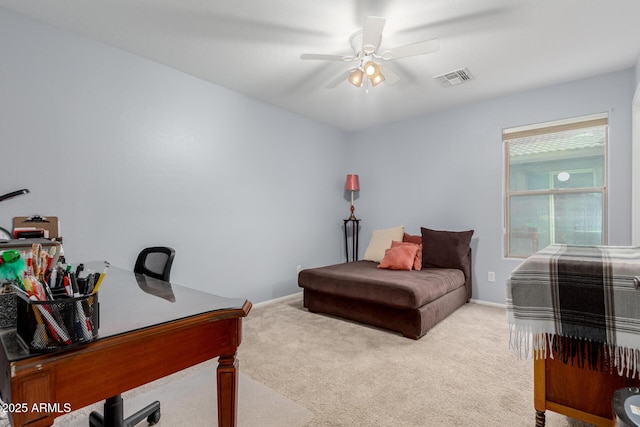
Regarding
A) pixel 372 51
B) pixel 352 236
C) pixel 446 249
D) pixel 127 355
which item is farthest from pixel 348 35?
pixel 352 236

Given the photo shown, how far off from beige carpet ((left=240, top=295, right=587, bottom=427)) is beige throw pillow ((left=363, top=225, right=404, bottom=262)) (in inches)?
49.1

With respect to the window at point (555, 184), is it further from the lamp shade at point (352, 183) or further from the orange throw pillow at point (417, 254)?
the lamp shade at point (352, 183)

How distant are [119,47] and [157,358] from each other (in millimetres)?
2837

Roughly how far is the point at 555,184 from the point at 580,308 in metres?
2.91

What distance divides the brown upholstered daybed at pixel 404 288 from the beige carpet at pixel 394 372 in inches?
5.4

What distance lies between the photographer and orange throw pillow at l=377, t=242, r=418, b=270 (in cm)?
367

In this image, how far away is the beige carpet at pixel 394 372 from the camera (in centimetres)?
172

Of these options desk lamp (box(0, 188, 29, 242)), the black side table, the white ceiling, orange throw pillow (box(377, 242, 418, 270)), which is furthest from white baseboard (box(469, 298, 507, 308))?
desk lamp (box(0, 188, 29, 242))

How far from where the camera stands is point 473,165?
13.1 ft

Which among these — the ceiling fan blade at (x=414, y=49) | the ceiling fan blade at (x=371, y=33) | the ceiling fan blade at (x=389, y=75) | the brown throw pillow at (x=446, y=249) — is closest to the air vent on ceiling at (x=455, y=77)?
the ceiling fan blade at (x=389, y=75)

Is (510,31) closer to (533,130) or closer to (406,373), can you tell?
(533,130)

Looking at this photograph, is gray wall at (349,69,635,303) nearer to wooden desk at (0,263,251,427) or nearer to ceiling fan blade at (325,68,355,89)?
A: ceiling fan blade at (325,68,355,89)

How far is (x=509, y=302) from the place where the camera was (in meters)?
1.40

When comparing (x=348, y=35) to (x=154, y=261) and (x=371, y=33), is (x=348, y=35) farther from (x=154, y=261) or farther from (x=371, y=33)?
(x=154, y=261)
